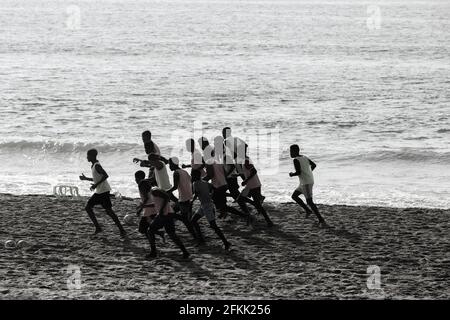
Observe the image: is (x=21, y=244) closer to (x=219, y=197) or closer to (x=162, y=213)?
(x=162, y=213)

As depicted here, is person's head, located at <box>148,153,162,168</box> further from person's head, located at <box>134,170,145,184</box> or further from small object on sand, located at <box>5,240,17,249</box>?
small object on sand, located at <box>5,240,17,249</box>

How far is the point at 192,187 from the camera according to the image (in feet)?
47.1

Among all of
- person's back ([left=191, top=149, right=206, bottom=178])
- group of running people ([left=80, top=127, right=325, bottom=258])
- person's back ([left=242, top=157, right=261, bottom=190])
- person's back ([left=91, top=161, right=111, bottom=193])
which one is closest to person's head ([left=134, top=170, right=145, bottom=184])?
group of running people ([left=80, top=127, right=325, bottom=258])

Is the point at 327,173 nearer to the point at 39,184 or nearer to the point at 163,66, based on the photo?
the point at 39,184

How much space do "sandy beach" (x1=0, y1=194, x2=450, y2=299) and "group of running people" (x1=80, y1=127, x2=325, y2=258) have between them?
40 cm

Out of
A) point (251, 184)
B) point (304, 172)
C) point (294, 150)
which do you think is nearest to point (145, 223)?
point (251, 184)

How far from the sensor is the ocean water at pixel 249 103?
86.9ft

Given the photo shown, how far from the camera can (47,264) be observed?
1334 centimetres

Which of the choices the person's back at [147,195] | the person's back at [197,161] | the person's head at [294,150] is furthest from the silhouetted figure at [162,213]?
the person's head at [294,150]

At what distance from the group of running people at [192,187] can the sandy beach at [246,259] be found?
40cm

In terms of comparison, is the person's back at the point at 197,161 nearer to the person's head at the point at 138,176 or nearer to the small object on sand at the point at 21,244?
the person's head at the point at 138,176

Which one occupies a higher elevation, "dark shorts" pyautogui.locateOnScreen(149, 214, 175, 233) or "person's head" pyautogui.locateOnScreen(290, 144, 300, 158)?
"person's head" pyautogui.locateOnScreen(290, 144, 300, 158)

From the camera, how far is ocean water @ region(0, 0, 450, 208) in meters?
26.5
